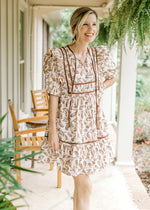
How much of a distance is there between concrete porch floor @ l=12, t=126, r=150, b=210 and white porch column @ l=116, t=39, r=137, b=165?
7.5 inches

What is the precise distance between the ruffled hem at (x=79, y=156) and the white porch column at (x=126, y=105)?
5.34 ft

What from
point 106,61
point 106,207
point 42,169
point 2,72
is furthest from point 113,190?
point 2,72

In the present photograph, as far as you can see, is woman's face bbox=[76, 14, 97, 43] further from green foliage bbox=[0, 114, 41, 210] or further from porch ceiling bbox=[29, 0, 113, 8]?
porch ceiling bbox=[29, 0, 113, 8]

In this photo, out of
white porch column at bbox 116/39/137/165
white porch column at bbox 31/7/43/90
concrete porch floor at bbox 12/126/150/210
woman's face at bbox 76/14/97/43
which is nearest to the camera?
woman's face at bbox 76/14/97/43

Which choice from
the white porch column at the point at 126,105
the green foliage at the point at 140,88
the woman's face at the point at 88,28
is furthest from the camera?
the green foliage at the point at 140,88

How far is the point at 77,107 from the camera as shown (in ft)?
6.54

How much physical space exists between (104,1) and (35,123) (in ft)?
10.2

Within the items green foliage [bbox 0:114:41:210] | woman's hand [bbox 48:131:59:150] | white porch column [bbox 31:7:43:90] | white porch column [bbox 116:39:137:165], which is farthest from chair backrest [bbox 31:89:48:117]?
green foliage [bbox 0:114:41:210]

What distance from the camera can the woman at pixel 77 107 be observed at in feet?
6.52

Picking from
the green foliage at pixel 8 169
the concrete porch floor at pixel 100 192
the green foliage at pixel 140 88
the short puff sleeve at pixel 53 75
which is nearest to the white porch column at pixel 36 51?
the green foliage at pixel 140 88

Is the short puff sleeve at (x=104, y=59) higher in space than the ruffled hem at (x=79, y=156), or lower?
higher

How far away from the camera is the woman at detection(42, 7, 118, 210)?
78.3 inches

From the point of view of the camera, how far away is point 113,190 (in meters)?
3.08

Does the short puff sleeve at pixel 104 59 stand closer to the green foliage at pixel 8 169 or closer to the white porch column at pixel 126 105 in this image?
the green foliage at pixel 8 169
